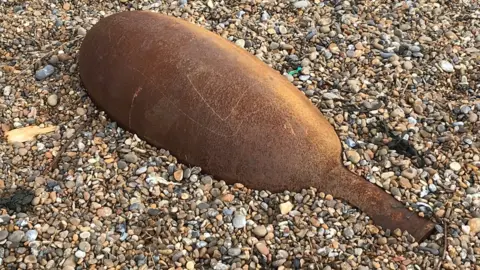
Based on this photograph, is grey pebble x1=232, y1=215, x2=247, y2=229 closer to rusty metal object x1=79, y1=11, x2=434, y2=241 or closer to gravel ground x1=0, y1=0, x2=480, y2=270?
gravel ground x1=0, y1=0, x2=480, y2=270

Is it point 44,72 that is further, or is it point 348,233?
point 44,72

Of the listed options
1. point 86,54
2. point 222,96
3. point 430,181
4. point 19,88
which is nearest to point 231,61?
point 222,96

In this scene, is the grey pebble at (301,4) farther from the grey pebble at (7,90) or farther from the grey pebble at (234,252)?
the grey pebble at (234,252)

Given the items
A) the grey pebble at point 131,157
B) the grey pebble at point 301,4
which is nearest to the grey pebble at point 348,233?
the grey pebble at point 131,157

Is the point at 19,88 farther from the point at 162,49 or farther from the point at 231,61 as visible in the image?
the point at 231,61

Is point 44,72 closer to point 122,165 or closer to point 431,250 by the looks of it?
point 122,165

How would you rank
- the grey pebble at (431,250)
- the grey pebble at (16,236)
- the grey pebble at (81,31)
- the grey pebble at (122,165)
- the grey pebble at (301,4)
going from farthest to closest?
the grey pebble at (301,4) → the grey pebble at (81,31) → the grey pebble at (122,165) → the grey pebble at (16,236) → the grey pebble at (431,250)

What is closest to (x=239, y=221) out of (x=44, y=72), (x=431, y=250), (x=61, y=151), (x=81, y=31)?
(x=431, y=250)
